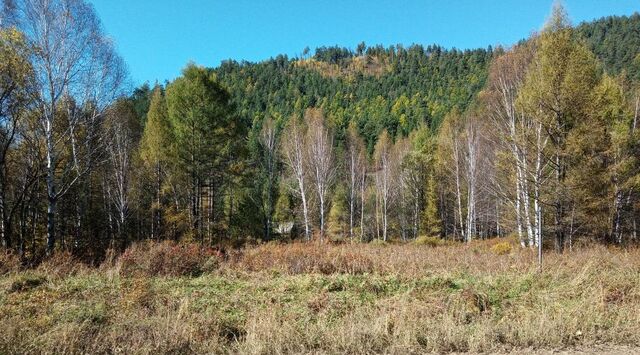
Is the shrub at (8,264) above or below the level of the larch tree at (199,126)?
below

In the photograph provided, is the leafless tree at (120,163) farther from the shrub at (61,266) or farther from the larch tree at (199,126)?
the shrub at (61,266)

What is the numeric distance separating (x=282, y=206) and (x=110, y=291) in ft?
110

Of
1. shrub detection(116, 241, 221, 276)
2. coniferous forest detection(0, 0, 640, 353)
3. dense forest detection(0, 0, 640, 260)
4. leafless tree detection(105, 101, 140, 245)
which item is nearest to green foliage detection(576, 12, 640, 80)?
dense forest detection(0, 0, 640, 260)

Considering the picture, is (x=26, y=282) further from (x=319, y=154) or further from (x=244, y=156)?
(x=319, y=154)

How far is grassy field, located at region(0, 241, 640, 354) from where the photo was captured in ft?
16.5

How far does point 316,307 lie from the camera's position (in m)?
6.76

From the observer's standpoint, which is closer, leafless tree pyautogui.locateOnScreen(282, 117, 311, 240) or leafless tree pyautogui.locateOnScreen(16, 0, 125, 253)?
leafless tree pyautogui.locateOnScreen(16, 0, 125, 253)

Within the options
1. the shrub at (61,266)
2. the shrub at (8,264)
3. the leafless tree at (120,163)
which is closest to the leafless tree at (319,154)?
the leafless tree at (120,163)

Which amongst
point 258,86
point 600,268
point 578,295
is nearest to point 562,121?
point 600,268

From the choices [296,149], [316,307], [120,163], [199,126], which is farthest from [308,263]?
[296,149]

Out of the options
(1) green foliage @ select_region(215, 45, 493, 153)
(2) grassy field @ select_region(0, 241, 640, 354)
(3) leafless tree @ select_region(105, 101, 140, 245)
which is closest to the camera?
(2) grassy field @ select_region(0, 241, 640, 354)

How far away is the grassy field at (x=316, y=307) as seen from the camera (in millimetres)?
5027

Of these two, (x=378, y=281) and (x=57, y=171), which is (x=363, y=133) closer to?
(x=57, y=171)

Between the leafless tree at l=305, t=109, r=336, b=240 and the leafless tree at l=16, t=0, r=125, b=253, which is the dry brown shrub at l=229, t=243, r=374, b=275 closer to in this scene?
the leafless tree at l=16, t=0, r=125, b=253
